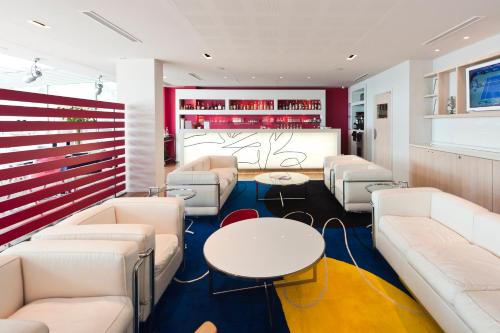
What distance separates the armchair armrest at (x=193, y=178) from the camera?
14.8 ft

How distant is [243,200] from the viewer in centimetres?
591

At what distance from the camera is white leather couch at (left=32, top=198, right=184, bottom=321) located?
205 cm

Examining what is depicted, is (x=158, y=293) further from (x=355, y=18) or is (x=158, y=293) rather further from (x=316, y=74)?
(x=316, y=74)

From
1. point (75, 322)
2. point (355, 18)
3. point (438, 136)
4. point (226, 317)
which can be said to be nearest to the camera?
point (75, 322)

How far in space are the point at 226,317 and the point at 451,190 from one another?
15.1ft

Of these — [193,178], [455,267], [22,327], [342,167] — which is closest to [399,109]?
[342,167]

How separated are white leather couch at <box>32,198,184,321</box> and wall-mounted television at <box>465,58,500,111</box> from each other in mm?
4813

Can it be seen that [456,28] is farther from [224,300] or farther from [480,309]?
[224,300]

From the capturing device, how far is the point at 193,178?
A: 4551 millimetres

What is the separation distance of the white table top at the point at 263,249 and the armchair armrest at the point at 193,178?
1.62 m

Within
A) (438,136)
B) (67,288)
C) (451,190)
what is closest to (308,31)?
(451,190)

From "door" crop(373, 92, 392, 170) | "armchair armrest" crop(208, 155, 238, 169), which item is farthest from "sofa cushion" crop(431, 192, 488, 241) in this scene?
"door" crop(373, 92, 392, 170)

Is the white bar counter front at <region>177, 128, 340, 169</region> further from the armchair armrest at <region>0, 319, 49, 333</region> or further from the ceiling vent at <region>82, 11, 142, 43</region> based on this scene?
the armchair armrest at <region>0, 319, 49, 333</region>

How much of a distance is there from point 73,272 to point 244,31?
406 centimetres
